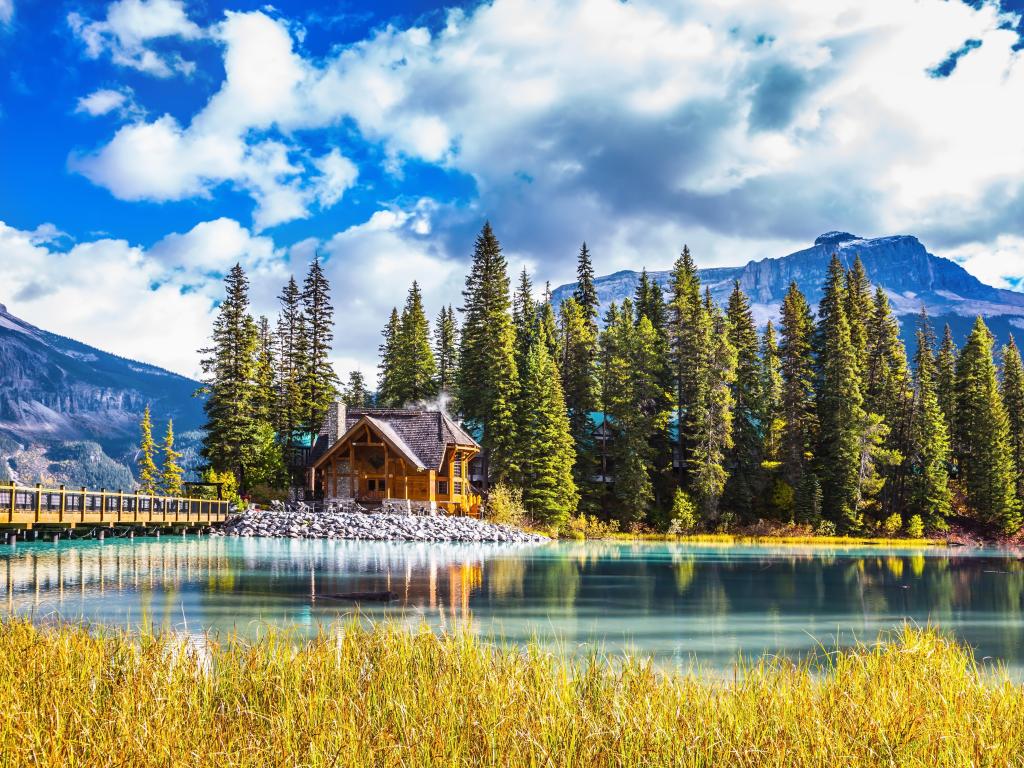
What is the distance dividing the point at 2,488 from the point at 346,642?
23.0 meters

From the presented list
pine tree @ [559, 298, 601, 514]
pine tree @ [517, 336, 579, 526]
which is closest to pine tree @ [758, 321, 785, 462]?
pine tree @ [559, 298, 601, 514]

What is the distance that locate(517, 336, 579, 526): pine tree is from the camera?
156 feet

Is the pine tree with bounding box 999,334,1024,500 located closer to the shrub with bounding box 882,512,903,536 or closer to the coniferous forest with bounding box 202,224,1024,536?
the coniferous forest with bounding box 202,224,1024,536

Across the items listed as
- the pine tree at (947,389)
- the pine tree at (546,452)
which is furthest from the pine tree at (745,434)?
the pine tree at (947,389)

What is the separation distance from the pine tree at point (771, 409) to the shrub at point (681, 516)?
23.9 ft

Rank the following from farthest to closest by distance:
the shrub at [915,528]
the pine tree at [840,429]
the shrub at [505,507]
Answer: the pine tree at [840,429]
the shrub at [915,528]
the shrub at [505,507]

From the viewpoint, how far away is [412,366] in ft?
201

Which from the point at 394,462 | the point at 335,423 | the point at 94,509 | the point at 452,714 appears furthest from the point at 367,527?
the point at 452,714

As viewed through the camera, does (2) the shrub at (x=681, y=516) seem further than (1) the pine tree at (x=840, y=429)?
No

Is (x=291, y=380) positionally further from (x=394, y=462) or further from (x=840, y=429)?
(x=840, y=429)

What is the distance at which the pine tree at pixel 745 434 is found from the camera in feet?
170

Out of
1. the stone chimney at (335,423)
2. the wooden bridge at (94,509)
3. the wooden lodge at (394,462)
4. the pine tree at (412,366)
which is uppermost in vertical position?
the pine tree at (412,366)

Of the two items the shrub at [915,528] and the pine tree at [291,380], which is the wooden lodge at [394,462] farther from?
the shrub at [915,528]

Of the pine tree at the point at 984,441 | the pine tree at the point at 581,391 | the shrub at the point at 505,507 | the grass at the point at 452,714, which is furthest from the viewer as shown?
the pine tree at the point at 581,391
